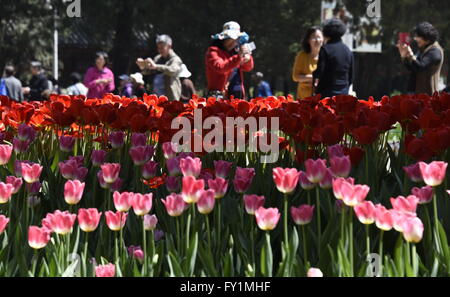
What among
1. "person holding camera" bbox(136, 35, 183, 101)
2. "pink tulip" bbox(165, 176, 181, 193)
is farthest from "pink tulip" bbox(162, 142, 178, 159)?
"person holding camera" bbox(136, 35, 183, 101)

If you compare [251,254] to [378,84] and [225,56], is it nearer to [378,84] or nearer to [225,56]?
[225,56]

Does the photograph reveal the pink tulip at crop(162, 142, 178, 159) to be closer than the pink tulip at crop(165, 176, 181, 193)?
No

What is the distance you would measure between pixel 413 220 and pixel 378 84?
108 ft

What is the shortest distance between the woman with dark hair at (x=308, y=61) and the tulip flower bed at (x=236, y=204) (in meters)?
4.71

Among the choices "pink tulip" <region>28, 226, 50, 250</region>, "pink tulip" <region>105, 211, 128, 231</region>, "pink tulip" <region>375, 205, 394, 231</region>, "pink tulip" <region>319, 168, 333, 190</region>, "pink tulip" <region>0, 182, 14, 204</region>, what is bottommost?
"pink tulip" <region>28, 226, 50, 250</region>

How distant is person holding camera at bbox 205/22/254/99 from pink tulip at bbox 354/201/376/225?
18.4 ft

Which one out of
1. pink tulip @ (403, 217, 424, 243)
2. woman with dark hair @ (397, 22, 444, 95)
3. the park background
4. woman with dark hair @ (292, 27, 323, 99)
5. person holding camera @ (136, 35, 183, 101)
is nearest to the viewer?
pink tulip @ (403, 217, 424, 243)

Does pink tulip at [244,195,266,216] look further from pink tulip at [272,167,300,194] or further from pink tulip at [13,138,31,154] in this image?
pink tulip at [13,138,31,154]

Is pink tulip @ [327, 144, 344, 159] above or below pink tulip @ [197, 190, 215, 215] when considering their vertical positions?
above

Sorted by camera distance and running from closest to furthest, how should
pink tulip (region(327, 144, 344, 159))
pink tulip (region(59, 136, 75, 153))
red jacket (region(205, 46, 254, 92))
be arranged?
pink tulip (region(327, 144, 344, 159)) < pink tulip (region(59, 136, 75, 153)) < red jacket (region(205, 46, 254, 92))

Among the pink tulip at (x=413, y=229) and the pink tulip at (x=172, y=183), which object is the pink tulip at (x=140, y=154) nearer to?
the pink tulip at (x=172, y=183)

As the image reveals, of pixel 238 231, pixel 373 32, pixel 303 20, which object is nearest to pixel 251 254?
pixel 238 231

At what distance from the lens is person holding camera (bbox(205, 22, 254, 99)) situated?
801cm

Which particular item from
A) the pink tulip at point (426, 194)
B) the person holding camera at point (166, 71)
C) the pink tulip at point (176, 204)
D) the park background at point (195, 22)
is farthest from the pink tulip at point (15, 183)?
the park background at point (195, 22)
